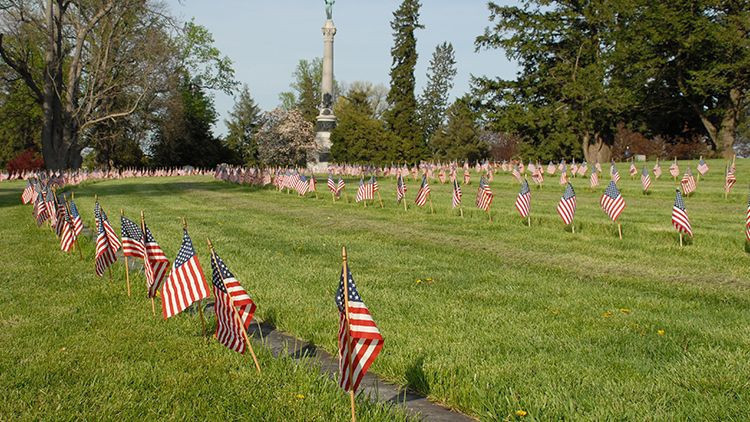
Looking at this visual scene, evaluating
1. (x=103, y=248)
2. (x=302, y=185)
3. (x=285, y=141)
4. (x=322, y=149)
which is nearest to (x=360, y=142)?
(x=322, y=149)

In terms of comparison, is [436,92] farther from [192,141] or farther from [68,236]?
[68,236]

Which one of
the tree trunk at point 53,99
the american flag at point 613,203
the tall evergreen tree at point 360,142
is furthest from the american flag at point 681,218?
the tall evergreen tree at point 360,142

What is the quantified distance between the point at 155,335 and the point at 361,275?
11.2 feet

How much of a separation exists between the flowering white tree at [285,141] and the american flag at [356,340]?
58532 mm

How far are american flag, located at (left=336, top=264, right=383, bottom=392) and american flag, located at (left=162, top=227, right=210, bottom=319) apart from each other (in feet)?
6.64

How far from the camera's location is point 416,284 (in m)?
8.34

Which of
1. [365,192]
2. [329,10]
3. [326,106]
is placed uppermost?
[329,10]

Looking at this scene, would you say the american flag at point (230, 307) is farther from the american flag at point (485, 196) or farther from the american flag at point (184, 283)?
the american flag at point (485, 196)

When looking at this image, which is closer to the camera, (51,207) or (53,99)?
(51,207)

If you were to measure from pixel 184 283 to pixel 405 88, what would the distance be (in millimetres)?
69167

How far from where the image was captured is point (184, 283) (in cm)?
575

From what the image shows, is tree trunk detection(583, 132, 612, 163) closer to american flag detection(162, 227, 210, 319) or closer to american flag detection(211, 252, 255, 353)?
american flag detection(162, 227, 210, 319)

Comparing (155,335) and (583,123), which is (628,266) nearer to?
(155,335)

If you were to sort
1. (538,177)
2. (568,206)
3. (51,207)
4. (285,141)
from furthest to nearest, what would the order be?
(285,141)
(538,177)
(51,207)
(568,206)
